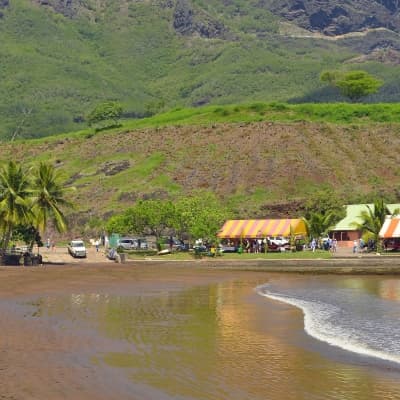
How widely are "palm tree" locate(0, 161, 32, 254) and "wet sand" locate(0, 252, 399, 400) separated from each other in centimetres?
1413

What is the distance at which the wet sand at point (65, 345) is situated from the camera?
52.4 feet

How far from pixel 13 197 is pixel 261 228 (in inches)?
1054

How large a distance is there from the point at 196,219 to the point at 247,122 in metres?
63.9

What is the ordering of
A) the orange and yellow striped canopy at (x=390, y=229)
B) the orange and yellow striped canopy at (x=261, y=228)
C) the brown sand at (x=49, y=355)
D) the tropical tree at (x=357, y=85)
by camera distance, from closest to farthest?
1. the brown sand at (x=49, y=355)
2. the orange and yellow striped canopy at (x=390, y=229)
3. the orange and yellow striped canopy at (x=261, y=228)
4. the tropical tree at (x=357, y=85)

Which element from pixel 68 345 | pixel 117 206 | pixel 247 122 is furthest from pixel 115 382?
pixel 247 122

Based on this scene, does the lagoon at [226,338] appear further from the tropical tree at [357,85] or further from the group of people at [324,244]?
the tropical tree at [357,85]

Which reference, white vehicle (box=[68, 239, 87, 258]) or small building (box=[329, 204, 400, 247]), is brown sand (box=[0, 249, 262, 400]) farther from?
small building (box=[329, 204, 400, 247])

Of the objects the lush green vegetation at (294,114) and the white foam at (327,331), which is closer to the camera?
the white foam at (327,331)

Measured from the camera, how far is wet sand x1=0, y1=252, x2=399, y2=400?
1597 centimetres

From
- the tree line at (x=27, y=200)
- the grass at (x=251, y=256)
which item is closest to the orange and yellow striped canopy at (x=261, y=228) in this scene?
the grass at (x=251, y=256)

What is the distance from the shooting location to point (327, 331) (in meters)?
25.1

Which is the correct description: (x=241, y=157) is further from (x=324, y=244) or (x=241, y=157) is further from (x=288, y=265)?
(x=288, y=265)

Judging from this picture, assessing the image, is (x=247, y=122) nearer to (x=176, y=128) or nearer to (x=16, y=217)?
(x=176, y=128)

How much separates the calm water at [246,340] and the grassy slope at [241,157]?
63.3m
